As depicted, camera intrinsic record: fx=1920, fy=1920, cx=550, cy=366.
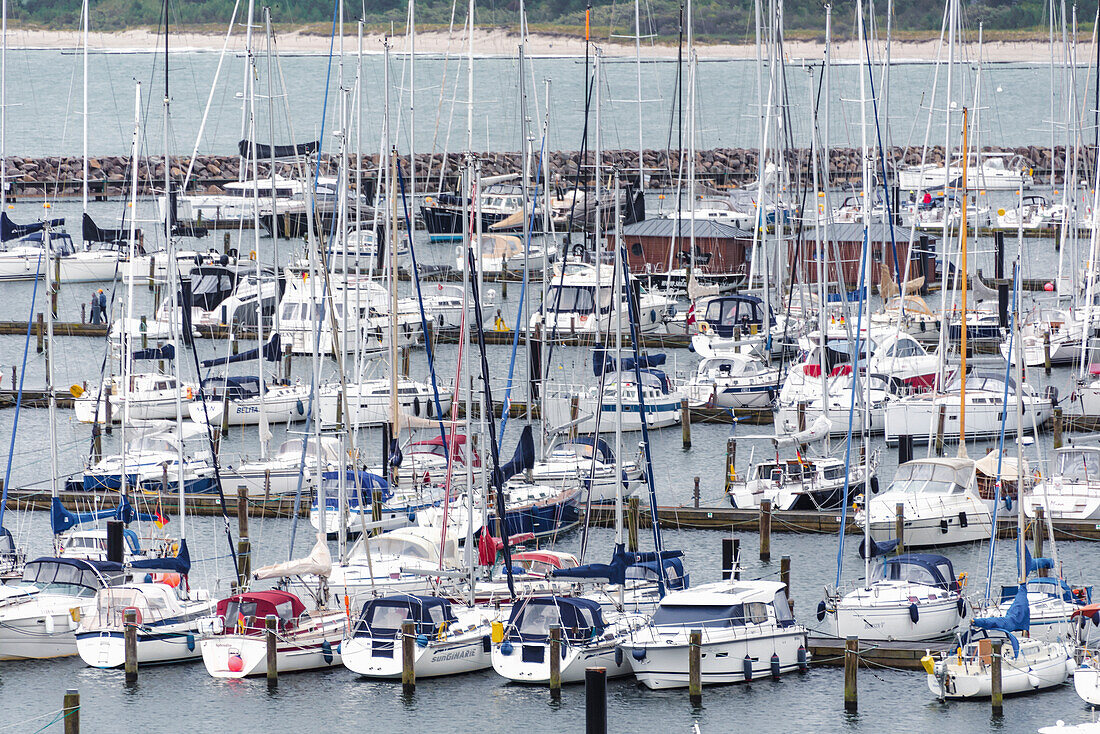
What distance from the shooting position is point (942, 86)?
183375mm

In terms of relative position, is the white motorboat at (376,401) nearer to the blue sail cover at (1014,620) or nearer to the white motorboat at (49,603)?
the white motorboat at (49,603)

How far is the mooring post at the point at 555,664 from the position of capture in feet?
97.5

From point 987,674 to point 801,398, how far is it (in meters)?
18.4

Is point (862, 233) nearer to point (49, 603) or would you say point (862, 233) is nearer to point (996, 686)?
point (996, 686)

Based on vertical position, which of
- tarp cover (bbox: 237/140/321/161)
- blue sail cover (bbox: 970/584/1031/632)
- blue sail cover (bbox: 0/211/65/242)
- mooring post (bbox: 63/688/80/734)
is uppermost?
tarp cover (bbox: 237/140/321/161)

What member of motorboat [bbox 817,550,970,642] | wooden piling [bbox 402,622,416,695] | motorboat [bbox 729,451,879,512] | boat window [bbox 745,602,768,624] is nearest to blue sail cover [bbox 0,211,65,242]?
motorboat [bbox 729,451,879,512]

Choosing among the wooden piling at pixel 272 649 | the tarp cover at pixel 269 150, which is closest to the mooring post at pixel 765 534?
the wooden piling at pixel 272 649

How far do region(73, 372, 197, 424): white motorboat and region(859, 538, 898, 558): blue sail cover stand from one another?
1916 centimetres

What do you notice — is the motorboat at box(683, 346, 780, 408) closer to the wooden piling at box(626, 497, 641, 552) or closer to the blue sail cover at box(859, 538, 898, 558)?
the blue sail cover at box(859, 538, 898, 558)

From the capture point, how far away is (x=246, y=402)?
1917 inches

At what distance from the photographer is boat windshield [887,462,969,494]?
3831 cm

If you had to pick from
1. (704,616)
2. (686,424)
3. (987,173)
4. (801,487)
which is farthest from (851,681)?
(987,173)

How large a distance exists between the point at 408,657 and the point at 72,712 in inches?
206

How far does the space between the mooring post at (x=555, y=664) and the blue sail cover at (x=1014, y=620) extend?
6.48 m
